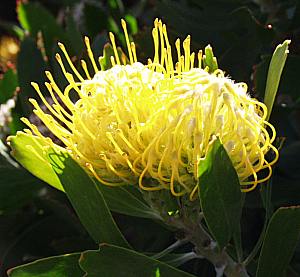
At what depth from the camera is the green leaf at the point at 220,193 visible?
36.4 inches

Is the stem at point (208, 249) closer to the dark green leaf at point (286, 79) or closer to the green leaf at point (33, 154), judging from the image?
the green leaf at point (33, 154)

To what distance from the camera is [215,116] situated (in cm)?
96

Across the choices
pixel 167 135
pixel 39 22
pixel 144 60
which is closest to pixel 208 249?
pixel 167 135

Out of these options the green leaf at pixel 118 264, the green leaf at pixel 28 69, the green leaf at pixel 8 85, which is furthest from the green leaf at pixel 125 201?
the green leaf at pixel 8 85

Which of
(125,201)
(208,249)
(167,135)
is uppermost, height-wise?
(167,135)

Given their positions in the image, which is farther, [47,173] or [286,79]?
[286,79]

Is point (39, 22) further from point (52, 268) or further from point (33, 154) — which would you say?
point (52, 268)

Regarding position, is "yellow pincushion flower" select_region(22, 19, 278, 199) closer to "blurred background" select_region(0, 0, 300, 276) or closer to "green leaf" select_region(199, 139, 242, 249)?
"green leaf" select_region(199, 139, 242, 249)

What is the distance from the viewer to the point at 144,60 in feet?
4.96

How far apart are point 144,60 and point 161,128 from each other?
0.57m

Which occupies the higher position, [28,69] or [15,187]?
[28,69]

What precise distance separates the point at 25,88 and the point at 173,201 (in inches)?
24.1

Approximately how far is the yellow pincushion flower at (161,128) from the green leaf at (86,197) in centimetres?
2

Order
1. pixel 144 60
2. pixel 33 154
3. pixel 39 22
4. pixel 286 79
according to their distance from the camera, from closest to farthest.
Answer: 1. pixel 33 154
2. pixel 286 79
3. pixel 144 60
4. pixel 39 22
